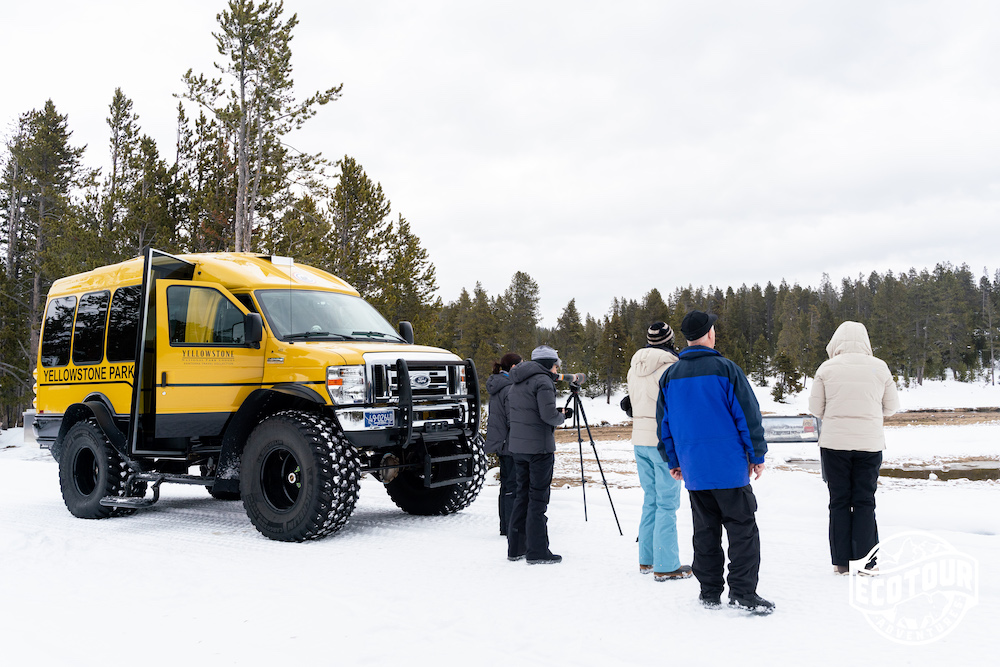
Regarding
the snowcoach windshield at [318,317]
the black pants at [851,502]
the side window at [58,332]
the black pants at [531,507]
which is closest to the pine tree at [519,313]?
the side window at [58,332]

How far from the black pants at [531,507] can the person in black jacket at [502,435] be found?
0.75 meters

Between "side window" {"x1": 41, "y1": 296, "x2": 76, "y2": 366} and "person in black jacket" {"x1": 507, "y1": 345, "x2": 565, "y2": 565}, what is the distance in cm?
662

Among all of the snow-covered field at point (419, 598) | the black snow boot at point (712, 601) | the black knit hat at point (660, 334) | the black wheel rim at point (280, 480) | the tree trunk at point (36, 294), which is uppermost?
the tree trunk at point (36, 294)

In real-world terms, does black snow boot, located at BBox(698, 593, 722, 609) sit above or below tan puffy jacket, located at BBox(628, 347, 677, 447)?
below

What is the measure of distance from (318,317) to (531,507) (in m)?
3.52

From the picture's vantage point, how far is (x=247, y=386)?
796 cm

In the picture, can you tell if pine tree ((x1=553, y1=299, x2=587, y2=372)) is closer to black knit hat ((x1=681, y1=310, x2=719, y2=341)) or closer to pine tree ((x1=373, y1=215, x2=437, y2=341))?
pine tree ((x1=373, y1=215, x2=437, y2=341))

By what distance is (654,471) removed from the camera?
5.78 m

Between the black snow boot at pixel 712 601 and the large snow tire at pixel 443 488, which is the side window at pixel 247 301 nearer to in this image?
the large snow tire at pixel 443 488

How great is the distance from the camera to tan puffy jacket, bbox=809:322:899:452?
5.55 m

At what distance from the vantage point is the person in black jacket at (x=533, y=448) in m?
6.21

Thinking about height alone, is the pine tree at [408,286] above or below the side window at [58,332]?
above

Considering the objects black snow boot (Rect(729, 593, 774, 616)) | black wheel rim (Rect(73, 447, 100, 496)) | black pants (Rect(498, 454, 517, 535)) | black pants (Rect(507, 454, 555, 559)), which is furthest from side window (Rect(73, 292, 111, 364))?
black snow boot (Rect(729, 593, 774, 616))

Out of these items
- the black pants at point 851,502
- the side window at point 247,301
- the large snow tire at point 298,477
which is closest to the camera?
the black pants at point 851,502
